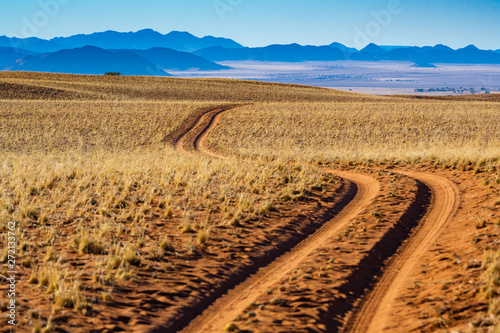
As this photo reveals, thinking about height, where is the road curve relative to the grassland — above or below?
below

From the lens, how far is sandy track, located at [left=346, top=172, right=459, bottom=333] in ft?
19.6

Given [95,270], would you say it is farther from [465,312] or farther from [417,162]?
[417,162]

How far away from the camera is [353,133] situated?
32375 mm

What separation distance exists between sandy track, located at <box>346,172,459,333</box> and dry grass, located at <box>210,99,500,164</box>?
22.3ft

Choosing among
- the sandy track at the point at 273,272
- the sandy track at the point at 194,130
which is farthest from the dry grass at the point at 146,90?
the sandy track at the point at 273,272

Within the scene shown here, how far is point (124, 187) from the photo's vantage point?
1233 centimetres

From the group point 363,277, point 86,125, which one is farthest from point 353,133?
point 363,277

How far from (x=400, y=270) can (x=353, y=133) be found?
25593 millimetres

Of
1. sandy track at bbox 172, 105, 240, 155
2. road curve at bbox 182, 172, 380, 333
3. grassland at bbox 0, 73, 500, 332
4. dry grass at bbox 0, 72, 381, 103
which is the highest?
dry grass at bbox 0, 72, 381, 103

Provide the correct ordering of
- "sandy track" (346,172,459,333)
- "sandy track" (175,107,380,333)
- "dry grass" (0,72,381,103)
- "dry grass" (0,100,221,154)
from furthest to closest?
"dry grass" (0,72,381,103) → "dry grass" (0,100,221,154) → "sandy track" (175,107,380,333) → "sandy track" (346,172,459,333)

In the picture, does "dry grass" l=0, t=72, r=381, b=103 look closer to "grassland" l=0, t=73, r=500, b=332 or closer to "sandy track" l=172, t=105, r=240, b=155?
"sandy track" l=172, t=105, r=240, b=155

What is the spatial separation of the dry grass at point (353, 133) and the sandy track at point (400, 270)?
6.80m

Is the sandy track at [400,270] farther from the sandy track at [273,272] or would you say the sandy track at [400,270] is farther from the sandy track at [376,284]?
the sandy track at [273,272]


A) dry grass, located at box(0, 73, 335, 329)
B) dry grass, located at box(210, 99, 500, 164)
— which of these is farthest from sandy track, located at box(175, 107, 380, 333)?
dry grass, located at box(210, 99, 500, 164)
